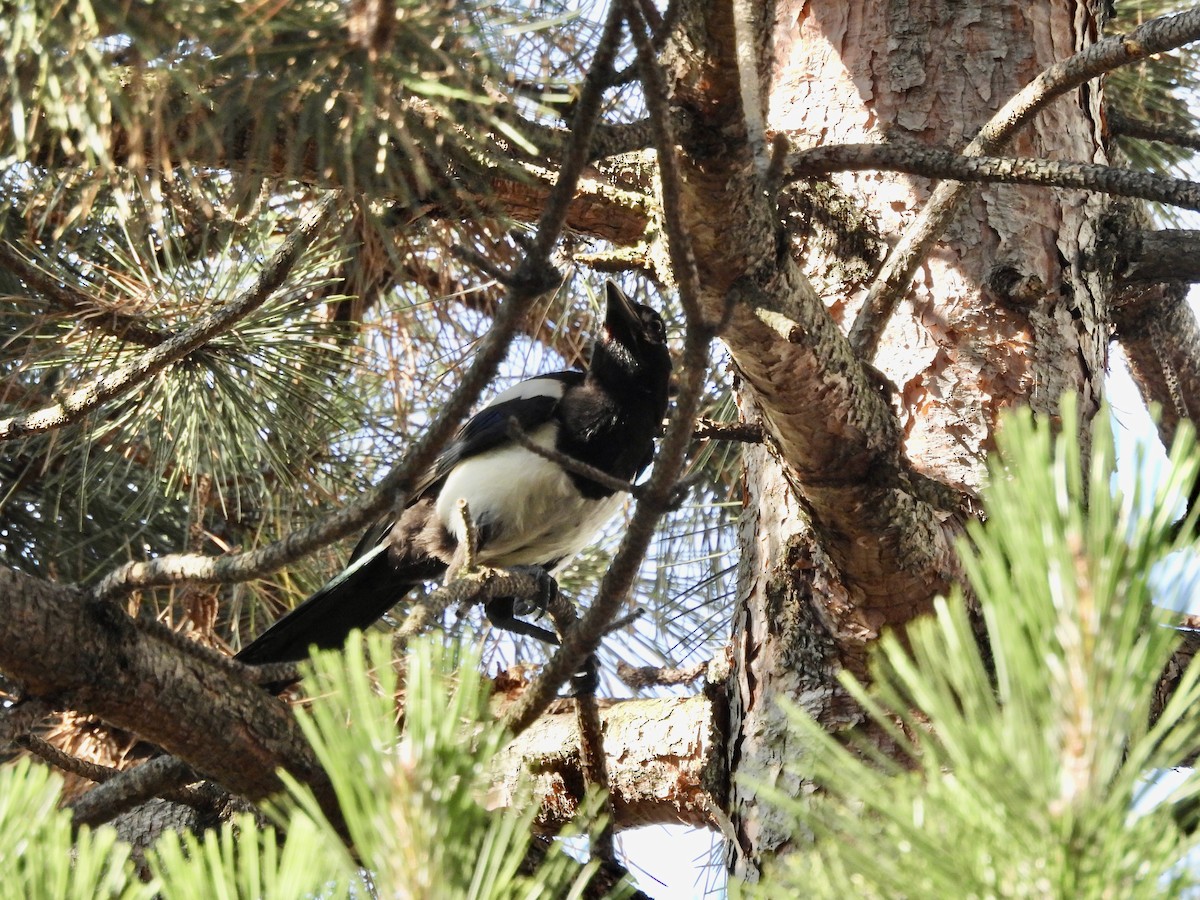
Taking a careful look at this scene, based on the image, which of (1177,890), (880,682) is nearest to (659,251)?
Answer: (880,682)

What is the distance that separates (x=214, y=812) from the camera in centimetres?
205

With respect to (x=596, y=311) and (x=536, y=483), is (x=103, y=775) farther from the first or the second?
(x=596, y=311)

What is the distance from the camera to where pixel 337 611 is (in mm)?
2752

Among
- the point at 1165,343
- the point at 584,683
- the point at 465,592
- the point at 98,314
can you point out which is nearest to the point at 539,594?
the point at 584,683

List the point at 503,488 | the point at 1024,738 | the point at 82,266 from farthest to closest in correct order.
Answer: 1. the point at 503,488
2. the point at 82,266
3. the point at 1024,738

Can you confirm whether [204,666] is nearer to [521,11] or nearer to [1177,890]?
[521,11]

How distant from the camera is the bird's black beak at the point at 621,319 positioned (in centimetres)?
288

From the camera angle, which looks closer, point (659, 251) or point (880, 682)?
point (880, 682)

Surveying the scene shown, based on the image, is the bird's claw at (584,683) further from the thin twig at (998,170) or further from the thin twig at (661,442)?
the thin twig at (998,170)

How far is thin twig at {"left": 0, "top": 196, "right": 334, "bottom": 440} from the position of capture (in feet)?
5.32

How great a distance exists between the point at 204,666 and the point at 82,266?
1225mm

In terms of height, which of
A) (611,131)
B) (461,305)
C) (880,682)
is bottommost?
(880,682)

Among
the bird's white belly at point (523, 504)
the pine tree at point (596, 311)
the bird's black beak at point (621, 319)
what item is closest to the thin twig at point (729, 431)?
the pine tree at point (596, 311)

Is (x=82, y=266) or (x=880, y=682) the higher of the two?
(x=82, y=266)
